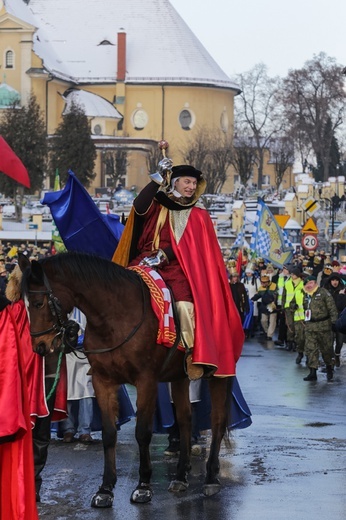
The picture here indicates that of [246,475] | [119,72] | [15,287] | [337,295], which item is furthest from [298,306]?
[119,72]

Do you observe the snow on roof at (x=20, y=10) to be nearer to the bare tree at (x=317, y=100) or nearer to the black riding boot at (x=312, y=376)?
the bare tree at (x=317, y=100)

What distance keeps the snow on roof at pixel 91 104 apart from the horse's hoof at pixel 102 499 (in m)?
86.1

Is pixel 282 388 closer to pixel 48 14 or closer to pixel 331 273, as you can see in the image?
pixel 331 273

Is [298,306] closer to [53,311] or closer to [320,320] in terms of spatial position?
[320,320]

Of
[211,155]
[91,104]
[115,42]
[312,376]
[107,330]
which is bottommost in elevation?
[312,376]

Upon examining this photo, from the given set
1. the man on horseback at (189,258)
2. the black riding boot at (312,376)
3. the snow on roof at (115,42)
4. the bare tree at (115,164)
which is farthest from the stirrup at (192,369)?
the snow on roof at (115,42)

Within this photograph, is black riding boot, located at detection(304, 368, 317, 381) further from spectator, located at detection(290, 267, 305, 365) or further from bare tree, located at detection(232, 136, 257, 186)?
bare tree, located at detection(232, 136, 257, 186)

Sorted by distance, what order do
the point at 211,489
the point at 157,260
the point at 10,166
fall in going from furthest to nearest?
the point at 10,166 → the point at 157,260 → the point at 211,489

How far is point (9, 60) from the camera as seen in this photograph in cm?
9431

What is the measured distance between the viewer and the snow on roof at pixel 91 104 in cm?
9688

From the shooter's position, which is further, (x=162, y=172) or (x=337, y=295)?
(x=337, y=295)

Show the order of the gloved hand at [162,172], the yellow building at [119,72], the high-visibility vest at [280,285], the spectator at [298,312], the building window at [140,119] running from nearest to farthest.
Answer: the gloved hand at [162,172] → the spectator at [298,312] → the high-visibility vest at [280,285] → the yellow building at [119,72] → the building window at [140,119]

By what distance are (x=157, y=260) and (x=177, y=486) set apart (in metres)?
1.70

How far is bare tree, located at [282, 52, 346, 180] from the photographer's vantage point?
93.5 meters
